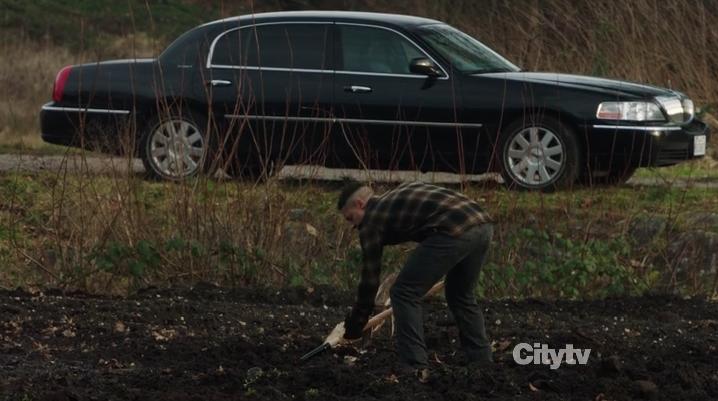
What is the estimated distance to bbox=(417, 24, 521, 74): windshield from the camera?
46.6 ft

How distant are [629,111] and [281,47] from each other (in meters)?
2.81

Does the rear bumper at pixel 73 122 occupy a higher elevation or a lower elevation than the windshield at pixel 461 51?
lower

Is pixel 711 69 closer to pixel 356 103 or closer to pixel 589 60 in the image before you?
pixel 589 60

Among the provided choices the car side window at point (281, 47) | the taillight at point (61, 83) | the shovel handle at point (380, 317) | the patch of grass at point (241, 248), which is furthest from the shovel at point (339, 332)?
the taillight at point (61, 83)

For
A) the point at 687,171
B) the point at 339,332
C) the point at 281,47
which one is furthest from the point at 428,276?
the point at 687,171

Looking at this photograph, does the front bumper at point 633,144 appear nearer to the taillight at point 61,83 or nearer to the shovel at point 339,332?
the taillight at point 61,83

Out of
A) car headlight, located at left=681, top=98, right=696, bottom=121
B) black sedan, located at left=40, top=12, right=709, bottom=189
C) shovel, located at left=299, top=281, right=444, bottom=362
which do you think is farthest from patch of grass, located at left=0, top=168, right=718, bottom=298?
car headlight, located at left=681, top=98, right=696, bottom=121

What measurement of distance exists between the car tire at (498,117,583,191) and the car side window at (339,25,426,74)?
103cm

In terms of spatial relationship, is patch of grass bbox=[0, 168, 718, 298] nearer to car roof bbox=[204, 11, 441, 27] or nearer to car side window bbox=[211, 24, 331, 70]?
car side window bbox=[211, 24, 331, 70]

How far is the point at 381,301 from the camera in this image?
923cm

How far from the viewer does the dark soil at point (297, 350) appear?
7.62 m

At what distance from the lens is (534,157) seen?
13672mm

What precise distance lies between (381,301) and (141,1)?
31461 mm

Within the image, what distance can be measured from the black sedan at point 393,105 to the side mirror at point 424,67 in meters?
0.01
